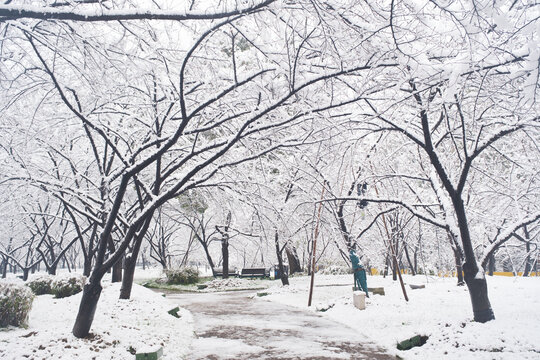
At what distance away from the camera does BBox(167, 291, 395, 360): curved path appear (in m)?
5.91

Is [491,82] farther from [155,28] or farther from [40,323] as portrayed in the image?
[40,323]

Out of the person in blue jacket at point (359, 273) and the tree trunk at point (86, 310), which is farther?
the person in blue jacket at point (359, 273)

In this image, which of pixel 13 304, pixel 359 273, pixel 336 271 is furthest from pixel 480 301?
pixel 336 271

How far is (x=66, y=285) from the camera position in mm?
10203

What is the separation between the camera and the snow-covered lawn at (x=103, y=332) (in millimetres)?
5074

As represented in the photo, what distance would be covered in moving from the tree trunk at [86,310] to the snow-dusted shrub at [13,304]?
4.00 ft

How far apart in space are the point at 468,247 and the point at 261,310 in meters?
6.94

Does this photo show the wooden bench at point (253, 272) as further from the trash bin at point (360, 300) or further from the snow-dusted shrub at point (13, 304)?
the snow-dusted shrub at point (13, 304)

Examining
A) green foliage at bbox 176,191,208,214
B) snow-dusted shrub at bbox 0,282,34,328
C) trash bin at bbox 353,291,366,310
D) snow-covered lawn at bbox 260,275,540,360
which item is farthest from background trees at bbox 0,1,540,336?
green foliage at bbox 176,191,208,214

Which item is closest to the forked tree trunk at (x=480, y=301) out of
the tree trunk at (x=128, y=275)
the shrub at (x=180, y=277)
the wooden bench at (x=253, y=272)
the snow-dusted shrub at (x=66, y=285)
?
the tree trunk at (x=128, y=275)

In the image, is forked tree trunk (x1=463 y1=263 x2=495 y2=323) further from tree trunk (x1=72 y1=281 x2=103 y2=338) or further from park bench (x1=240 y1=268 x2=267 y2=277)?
park bench (x1=240 y1=268 x2=267 y2=277)

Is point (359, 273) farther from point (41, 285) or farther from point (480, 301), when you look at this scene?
point (41, 285)

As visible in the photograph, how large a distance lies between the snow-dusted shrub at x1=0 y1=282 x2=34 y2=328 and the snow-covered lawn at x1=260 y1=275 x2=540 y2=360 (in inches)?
264

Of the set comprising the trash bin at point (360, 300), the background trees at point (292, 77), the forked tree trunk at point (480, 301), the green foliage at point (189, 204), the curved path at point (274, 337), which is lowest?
the curved path at point (274, 337)
